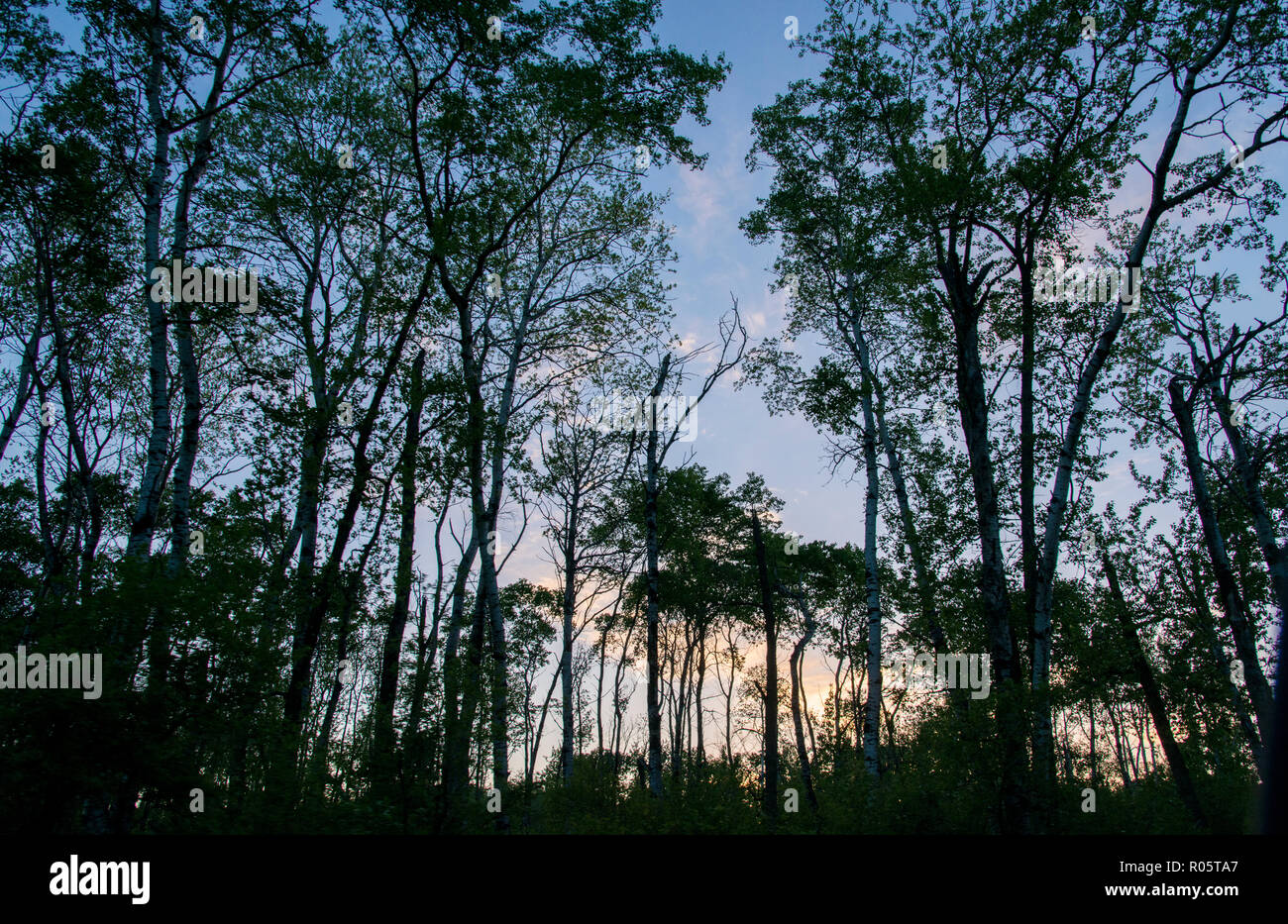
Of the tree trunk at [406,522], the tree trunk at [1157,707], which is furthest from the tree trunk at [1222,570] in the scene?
the tree trunk at [406,522]

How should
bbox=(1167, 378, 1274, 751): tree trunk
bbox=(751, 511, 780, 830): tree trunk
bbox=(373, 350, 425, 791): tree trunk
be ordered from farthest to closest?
bbox=(751, 511, 780, 830): tree trunk → bbox=(1167, 378, 1274, 751): tree trunk → bbox=(373, 350, 425, 791): tree trunk

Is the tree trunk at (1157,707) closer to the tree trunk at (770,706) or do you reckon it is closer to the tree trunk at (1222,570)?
the tree trunk at (1222,570)

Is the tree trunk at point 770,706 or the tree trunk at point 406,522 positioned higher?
the tree trunk at point 406,522

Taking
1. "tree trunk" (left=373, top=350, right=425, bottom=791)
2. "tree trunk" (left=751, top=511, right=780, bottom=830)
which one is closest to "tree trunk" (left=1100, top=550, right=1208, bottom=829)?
"tree trunk" (left=751, top=511, right=780, bottom=830)

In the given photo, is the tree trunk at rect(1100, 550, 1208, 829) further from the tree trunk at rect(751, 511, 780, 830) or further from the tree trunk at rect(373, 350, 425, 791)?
the tree trunk at rect(373, 350, 425, 791)

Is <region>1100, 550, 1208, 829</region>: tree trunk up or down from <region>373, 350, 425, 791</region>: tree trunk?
down

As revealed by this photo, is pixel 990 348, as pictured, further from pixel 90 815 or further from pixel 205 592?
pixel 90 815

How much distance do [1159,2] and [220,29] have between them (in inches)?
722

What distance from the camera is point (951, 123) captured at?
14.2m

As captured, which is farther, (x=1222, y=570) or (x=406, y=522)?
(x=406, y=522)

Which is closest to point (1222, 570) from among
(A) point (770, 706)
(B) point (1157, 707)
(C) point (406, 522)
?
(B) point (1157, 707)

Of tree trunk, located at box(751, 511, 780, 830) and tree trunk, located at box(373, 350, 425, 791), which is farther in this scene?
tree trunk, located at box(751, 511, 780, 830)

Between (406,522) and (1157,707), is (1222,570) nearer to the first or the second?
(1157,707)

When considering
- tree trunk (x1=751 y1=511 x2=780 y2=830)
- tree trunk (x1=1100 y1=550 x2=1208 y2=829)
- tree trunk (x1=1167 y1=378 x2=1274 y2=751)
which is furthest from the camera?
tree trunk (x1=751 y1=511 x2=780 y2=830)
